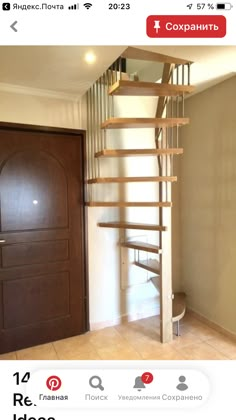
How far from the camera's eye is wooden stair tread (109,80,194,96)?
142 centimetres

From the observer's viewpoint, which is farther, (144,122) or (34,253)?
(34,253)

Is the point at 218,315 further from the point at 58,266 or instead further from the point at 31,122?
the point at 31,122

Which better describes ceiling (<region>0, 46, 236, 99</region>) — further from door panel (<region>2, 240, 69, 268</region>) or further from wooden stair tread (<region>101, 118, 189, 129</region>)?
door panel (<region>2, 240, 69, 268</region>)

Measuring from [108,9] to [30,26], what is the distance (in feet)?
0.84

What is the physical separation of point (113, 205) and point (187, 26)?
1300mm

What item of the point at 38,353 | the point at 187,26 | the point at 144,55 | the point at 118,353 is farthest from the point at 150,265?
the point at 187,26

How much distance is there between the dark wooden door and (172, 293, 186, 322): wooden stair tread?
818 millimetres

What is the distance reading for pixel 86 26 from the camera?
0.79 metres

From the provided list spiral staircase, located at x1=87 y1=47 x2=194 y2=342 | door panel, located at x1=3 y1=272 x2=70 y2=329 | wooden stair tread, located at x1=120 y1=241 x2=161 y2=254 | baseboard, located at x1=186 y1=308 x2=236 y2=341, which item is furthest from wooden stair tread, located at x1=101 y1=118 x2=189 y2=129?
baseboard, located at x1=186 y1=308 x2=236 y2=341

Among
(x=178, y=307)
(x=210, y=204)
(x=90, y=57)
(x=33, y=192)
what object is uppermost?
(x=90, y=57)

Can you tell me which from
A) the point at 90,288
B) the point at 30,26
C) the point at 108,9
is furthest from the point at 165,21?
the point at 90,288

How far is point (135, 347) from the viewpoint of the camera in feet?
6.50
